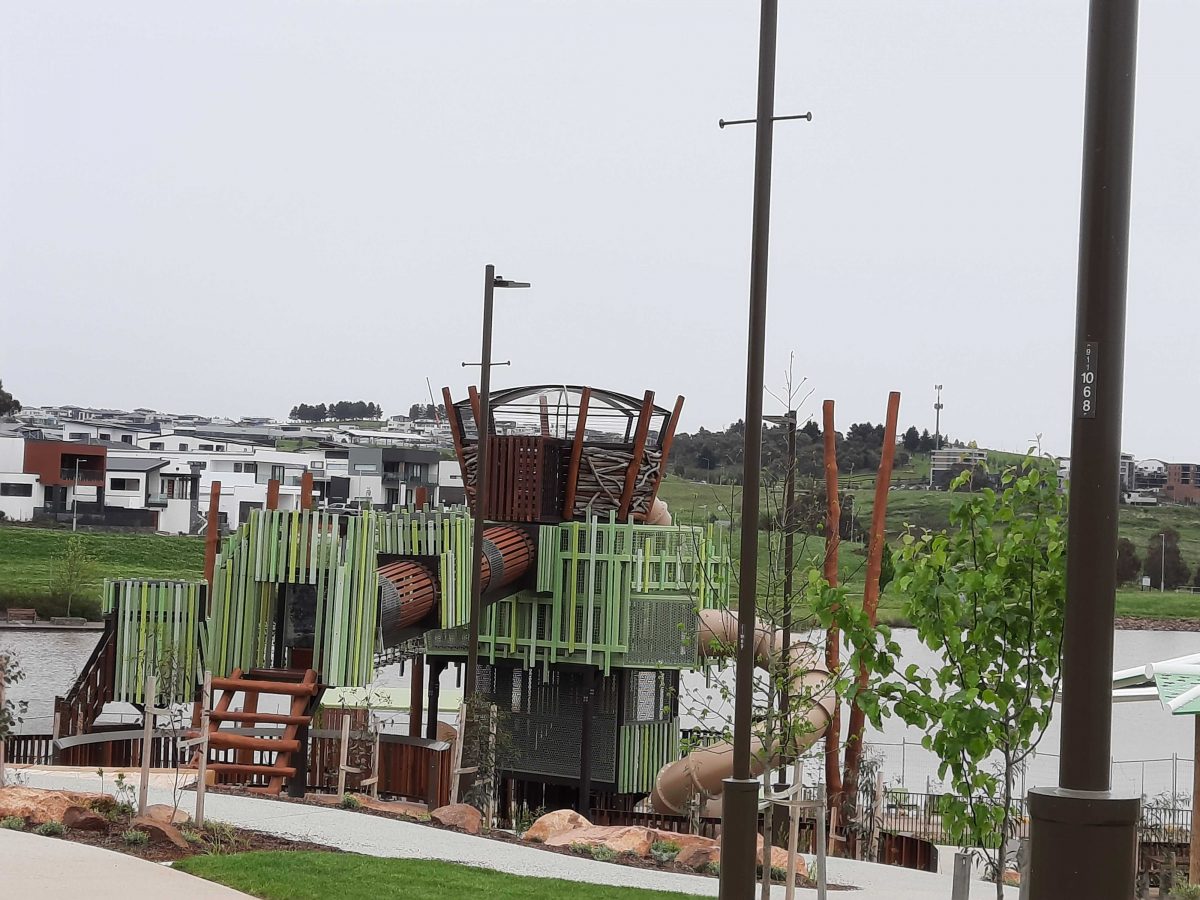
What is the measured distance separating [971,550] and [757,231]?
2.66 m

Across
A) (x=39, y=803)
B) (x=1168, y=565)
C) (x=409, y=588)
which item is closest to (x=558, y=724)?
(x=409, y=588)

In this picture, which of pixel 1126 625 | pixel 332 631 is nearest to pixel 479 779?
→ pixel 332 631

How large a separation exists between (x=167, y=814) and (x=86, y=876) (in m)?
3.29

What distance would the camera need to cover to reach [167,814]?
12.5 meters

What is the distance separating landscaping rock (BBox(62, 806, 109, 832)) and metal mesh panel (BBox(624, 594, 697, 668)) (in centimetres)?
1708

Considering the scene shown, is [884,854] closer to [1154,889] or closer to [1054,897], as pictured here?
[1154,889]

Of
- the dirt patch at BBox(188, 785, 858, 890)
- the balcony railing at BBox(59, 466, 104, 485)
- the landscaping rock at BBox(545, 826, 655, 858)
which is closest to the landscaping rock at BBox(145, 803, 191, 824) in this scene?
the dirt patch at BBox(188, 785, 858, 890)

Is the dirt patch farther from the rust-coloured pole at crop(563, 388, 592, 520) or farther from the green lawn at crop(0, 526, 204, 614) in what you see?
the green lawn at crop(0, 526, 204, 614)

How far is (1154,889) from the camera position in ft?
61.7

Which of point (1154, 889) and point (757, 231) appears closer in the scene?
point (757, 231)

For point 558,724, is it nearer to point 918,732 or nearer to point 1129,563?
point 918,732

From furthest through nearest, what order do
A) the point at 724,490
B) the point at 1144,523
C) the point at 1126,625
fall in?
the point at 1144,523 → the point at 1126,625 → the point at 724,490

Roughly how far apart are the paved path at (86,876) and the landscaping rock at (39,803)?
4.49ft

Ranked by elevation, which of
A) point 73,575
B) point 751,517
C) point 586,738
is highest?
point 751,517
